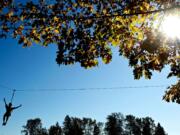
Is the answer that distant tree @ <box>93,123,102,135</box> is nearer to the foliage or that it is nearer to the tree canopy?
the foliage

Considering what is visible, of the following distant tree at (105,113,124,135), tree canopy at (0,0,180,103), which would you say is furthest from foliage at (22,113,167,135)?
tree canopy at (0,0,180,103)

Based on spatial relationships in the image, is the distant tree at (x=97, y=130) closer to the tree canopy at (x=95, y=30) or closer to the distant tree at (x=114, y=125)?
the distant tree at (x=114, y=125)

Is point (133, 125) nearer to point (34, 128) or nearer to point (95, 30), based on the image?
point (34, 128)

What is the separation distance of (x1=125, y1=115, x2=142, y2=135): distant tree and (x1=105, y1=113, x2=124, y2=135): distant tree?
12.9 feet

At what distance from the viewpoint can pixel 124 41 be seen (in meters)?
10.7

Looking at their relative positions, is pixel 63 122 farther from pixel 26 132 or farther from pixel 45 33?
pixel 45 33

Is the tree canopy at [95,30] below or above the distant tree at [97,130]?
below

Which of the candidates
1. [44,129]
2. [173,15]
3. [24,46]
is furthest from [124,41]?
[44,129]

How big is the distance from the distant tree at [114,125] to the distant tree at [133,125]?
393cm

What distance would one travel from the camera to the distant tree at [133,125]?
11506 centimetres

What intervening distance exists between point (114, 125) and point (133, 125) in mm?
14257

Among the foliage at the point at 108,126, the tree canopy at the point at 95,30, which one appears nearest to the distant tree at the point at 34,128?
the foliage at the point at 108,126

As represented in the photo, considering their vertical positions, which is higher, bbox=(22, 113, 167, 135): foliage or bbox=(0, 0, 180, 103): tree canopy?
bbox=(22, 113, 167, 135): foliage

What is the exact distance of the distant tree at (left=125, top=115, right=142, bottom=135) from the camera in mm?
115062
